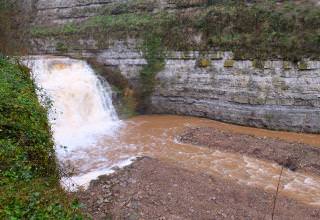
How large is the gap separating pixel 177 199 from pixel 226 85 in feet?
26.7

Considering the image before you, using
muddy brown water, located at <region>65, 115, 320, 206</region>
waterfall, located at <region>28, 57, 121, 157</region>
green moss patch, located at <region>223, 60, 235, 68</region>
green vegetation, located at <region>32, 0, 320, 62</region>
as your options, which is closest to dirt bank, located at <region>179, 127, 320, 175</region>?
muddy brown water, located at <region>65, 115, 320, 206</region>

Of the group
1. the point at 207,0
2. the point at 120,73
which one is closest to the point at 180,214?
the point at 120,73

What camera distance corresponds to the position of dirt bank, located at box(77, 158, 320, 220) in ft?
26.2

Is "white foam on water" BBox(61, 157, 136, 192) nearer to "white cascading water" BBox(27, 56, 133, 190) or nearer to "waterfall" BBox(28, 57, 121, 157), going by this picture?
"white cascading water" BBox(27, 56, 133, 190)

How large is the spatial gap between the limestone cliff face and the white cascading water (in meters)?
1.66

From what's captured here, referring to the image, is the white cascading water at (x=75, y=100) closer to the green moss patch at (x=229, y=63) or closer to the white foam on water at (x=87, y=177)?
the white foam on water at (x=87, y=177)

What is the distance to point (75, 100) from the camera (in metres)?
16.3

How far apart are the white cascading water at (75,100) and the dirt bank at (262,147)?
3.55 meters

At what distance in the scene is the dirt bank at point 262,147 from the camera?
1131 centimetres

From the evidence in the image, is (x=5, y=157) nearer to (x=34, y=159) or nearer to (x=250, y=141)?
(x=34, y=159)

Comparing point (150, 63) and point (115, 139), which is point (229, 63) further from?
point (115, 139)

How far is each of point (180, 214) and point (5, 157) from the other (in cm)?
374

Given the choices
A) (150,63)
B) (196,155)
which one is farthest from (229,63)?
(196,155)

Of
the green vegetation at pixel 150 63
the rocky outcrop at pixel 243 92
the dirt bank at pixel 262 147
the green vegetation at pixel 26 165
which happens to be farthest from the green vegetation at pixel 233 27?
the green vegetation at pixel 26 165
